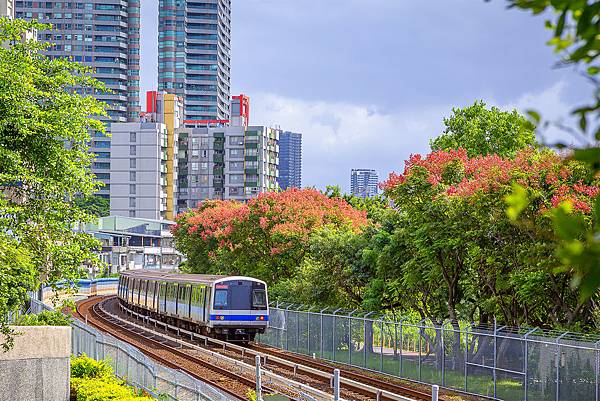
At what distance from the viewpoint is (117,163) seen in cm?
15462

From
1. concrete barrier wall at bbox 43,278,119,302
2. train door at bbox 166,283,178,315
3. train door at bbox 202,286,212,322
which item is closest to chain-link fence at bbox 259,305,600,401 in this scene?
train door at bbox 202,286,212,322

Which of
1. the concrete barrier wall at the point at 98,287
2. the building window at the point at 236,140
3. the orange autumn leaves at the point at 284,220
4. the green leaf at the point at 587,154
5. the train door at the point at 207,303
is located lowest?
the concrete barrier wall at the point at 98,287

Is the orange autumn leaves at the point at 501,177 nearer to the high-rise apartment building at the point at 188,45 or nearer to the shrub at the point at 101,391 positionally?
the shrub at the point at 101,391

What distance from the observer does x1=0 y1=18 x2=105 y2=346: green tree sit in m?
18.2

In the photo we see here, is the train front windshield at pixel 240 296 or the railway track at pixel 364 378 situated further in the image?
the train front windshield at pixel 240 296

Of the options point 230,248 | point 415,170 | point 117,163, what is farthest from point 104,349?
point 117,163

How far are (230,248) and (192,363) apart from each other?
20.6 m

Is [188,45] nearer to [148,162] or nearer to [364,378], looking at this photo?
[148,162]

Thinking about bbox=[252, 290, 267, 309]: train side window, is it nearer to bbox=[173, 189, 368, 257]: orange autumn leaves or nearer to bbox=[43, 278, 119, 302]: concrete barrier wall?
bbox=[173, 189, 368, 257]: orange autumn leaves

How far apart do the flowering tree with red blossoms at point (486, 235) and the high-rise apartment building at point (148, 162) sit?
401ft

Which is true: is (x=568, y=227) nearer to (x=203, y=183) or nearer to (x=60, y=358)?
(x=60, y=358)

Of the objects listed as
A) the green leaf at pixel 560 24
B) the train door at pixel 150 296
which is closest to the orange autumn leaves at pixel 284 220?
the train door at pixel 150 296

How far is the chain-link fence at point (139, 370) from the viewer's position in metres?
17.3

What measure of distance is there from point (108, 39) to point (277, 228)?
149991 millimetres
